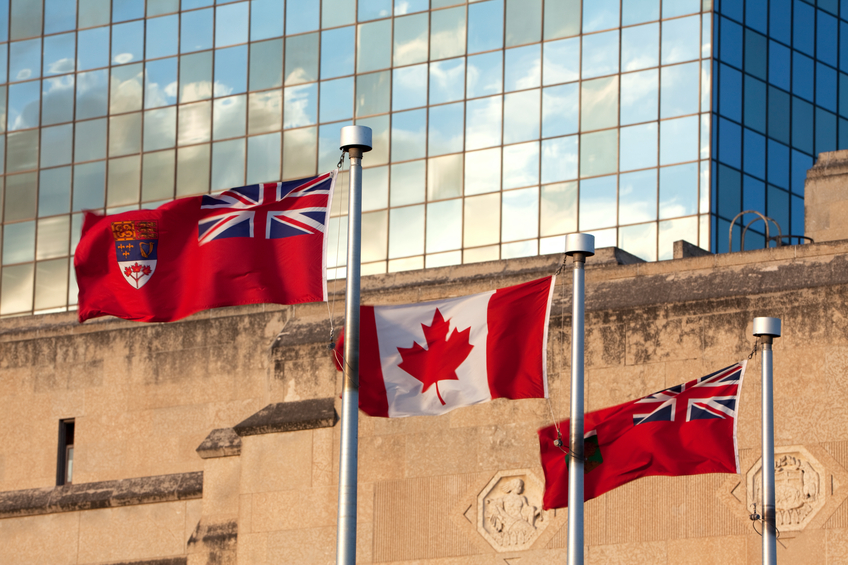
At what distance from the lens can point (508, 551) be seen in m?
22.2

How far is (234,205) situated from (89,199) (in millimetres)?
27512

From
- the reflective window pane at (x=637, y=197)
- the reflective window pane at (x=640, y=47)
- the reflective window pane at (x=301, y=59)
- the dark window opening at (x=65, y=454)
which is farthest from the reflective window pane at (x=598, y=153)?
the dark window opening at (x=65, y=454)

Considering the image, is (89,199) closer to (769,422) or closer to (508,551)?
(508,551)

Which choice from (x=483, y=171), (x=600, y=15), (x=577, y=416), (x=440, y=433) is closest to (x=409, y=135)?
(x=483, y=171)

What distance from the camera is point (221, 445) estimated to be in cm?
2545

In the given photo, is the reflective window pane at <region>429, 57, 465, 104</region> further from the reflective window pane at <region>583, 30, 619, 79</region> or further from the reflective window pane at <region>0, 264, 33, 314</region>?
the reflective window pane at <region>0, 264, 33, 314</region>

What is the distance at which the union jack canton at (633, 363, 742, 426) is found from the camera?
17.9 meters

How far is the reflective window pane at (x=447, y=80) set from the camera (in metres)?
39.4

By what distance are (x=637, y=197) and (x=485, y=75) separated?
4.99m

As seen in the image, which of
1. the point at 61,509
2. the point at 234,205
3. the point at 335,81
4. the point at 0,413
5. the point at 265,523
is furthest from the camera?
the point at 335,81

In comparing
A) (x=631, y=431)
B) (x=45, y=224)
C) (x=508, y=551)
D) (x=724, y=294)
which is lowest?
(x=508, y=551)

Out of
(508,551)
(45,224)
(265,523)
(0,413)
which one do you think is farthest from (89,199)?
(508,551)

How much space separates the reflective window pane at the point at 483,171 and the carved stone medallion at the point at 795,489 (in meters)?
18.6

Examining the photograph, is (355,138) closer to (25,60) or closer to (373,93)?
(373,93)
